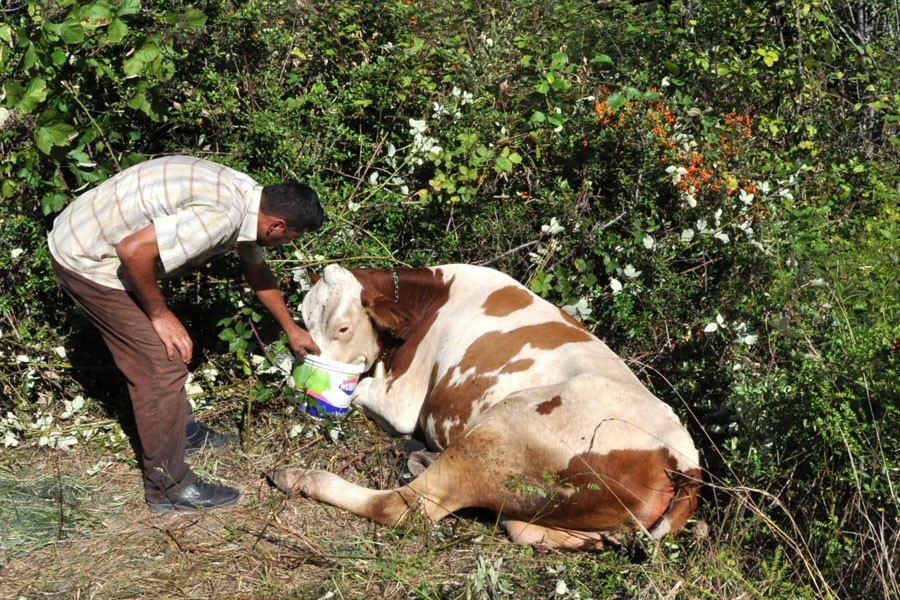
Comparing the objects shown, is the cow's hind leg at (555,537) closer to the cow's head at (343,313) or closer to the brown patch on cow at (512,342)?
the brown patch on cow at (512,342)

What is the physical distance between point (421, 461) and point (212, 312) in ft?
5.50

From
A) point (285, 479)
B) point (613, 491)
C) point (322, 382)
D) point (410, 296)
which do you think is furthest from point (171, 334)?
point (613, 491)

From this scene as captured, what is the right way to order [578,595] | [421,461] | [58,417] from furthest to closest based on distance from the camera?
[58,417] → [421,461] → [578,595]

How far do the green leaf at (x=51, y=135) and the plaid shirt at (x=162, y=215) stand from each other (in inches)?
27.8

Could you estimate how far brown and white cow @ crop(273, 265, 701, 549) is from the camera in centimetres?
405

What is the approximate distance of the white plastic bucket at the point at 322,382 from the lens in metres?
5.11

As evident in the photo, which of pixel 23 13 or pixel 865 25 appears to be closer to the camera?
pixel 23 13

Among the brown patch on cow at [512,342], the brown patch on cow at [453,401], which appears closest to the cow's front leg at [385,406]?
the brown patch on cow at [453,401]

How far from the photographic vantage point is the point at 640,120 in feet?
19.4

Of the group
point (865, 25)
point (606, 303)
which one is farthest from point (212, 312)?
point (865, 25)

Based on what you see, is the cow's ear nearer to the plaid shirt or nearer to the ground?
the ground

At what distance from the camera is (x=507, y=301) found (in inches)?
203

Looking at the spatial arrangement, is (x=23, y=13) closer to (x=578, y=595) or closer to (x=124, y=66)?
(x=124, y=66)

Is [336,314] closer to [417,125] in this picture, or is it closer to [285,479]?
[285,479]
